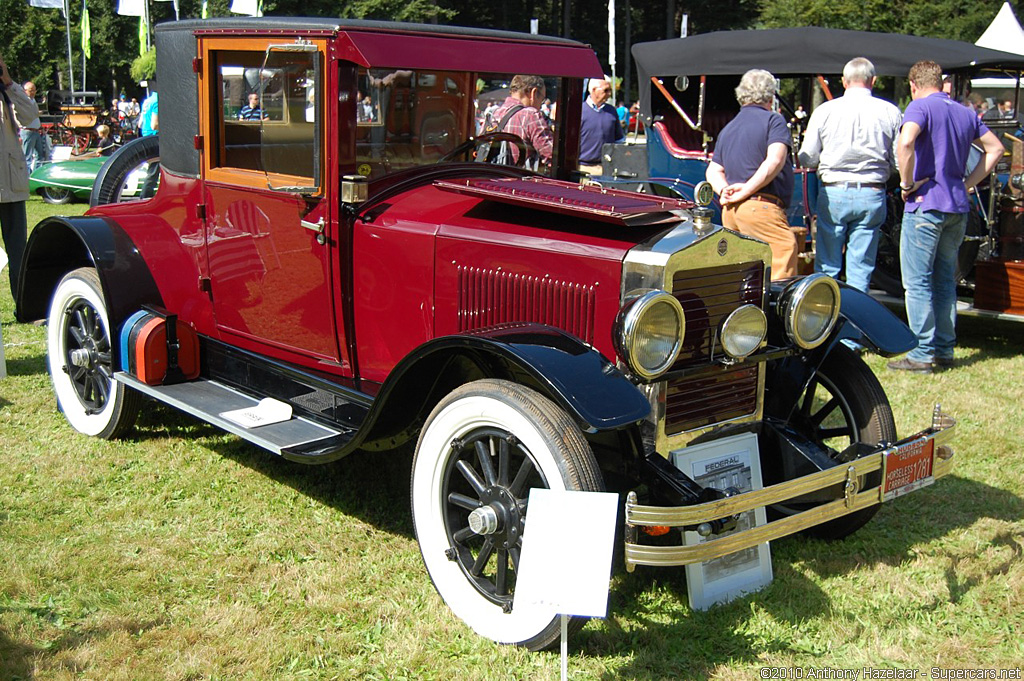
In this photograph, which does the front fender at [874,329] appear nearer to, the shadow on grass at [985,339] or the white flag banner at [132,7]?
the shadow on grass at [985,339]

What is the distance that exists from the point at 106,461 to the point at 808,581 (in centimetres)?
314

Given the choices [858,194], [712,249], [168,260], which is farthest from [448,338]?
[858,194]

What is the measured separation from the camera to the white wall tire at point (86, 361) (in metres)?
4.58

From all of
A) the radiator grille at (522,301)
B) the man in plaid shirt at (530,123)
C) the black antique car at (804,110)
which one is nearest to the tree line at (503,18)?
the black antique car at (804,110)

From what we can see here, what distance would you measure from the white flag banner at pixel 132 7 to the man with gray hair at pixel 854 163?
21368 mm

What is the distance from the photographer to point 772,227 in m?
5.86

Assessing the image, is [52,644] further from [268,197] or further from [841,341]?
[841,341]

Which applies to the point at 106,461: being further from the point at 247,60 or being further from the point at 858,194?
the point at 858,194

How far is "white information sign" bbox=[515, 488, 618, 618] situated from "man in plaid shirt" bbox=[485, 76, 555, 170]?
6.94 ft

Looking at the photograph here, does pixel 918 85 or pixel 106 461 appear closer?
pixel 106 461

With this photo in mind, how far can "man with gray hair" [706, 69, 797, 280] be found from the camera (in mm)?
5648

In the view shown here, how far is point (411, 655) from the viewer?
2920 mm

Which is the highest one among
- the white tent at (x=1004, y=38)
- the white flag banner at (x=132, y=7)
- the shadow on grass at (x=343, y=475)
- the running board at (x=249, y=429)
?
the white flag banner at (x=132, y=7)

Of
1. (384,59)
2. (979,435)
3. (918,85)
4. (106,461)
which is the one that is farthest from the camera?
(918,85)
